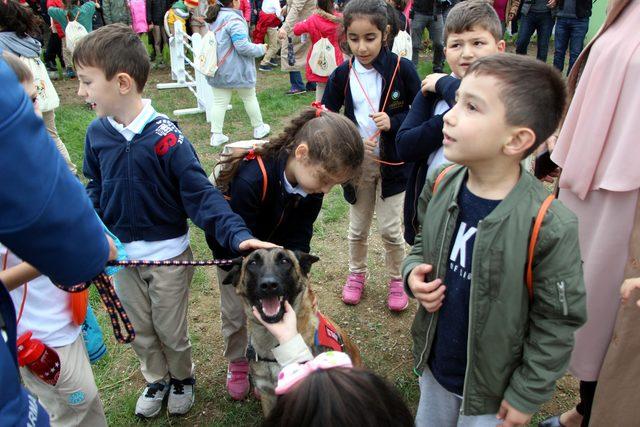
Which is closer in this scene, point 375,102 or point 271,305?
point 271,305

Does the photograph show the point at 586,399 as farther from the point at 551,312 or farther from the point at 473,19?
the point at 473,19

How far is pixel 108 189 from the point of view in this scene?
273 cm


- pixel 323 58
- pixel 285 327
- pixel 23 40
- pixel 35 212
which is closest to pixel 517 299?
pixel 285 327

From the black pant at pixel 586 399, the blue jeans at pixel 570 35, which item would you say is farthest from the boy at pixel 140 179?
the blue jeans at pixel 570 35

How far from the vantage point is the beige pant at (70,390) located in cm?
238

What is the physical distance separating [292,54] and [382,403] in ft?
31.2

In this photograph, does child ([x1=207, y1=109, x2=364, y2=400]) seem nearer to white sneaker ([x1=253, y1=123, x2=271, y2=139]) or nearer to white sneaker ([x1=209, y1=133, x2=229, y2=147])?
white sneaker ([x1=209, y1=133, x2=229, y2=147])

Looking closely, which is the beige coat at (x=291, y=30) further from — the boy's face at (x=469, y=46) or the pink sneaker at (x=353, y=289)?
the boy's face at (x=469, y=46)

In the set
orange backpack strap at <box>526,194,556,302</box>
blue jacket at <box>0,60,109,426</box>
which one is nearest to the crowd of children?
orange backpack strap at <box>526,194,556,302</box>

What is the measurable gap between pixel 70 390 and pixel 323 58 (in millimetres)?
6120

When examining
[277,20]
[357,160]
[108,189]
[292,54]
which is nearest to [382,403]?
[357,160]

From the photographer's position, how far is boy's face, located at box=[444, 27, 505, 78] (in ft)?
9.61

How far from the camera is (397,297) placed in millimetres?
4266

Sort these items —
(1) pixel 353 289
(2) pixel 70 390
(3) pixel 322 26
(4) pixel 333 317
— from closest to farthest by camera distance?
(2) pixel 70 390, (4) pixel 333 317, (1) pixel 353 289, (3) pixel 322 26
